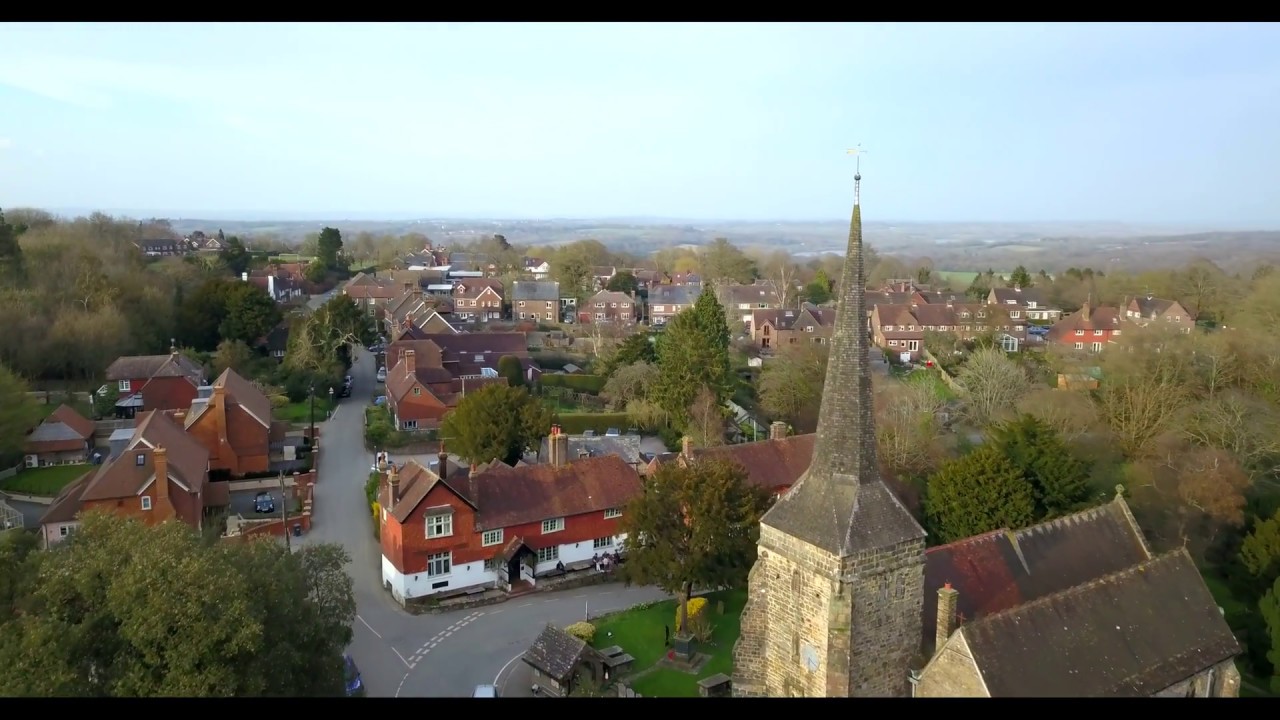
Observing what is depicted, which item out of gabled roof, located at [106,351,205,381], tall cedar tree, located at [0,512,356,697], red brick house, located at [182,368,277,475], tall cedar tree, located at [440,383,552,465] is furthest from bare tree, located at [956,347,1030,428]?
gabled roof, located at [106,351,205,381]

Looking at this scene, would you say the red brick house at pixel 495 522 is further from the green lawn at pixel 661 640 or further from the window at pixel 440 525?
the green lawn at pixel 661 640

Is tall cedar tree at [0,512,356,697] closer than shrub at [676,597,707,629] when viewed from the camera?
Yes

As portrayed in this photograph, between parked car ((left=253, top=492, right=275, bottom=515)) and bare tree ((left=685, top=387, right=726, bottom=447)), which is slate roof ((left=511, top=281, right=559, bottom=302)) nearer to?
bare tree ((left=685, top=387, right=726, bottom=447))

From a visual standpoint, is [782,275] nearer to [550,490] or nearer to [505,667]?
[550,490]

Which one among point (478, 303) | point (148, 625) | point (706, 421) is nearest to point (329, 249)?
point (478, 303)

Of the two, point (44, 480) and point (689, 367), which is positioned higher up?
point (689, 367)
